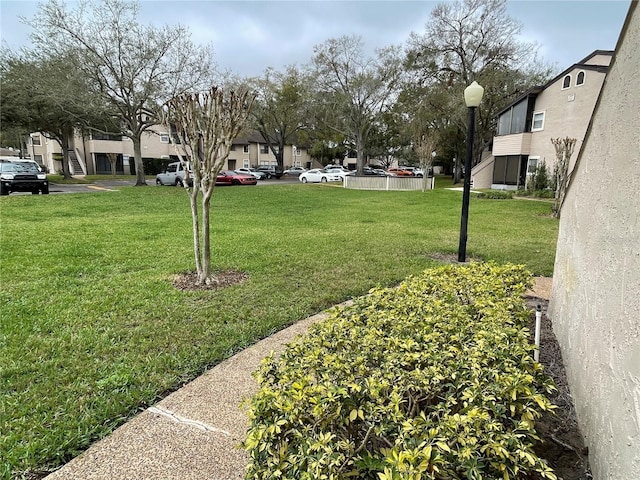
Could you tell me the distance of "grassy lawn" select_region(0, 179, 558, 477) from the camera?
258cm

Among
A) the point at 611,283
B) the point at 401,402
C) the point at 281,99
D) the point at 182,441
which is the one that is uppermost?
the point at 281,99

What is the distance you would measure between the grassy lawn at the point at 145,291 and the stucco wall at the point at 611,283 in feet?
8.51

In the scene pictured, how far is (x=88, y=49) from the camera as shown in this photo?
1927 centimetres

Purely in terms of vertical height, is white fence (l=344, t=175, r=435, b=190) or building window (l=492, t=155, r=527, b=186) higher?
building window (l=492, t=155, r=527, b=186)

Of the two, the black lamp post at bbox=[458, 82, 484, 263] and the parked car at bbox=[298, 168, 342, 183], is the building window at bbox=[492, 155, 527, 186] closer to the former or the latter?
the parked car at bbox=[298, 168, 342, 183]

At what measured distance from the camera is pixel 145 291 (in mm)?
4809

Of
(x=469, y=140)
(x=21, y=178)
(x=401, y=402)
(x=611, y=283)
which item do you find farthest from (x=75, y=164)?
(x=611, y=283)

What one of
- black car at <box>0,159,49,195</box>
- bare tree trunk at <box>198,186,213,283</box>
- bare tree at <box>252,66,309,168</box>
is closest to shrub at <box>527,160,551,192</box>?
bare tree trunk at <box>198,186,213,283</box>

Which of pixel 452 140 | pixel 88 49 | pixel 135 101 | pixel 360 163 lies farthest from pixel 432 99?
pixel 88 49

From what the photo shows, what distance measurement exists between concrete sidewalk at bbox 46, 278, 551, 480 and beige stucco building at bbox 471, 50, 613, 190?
19910mm

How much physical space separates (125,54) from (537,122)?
2338 centimetres

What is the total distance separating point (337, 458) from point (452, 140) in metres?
35.2

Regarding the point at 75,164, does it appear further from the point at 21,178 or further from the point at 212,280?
the point at 212,280

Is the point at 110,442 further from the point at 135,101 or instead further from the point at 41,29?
the point at 41,29
